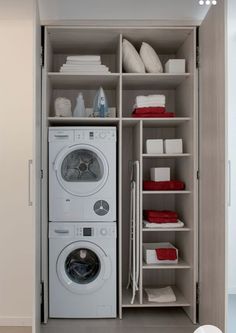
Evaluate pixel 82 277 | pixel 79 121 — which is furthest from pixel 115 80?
pixel 82 277

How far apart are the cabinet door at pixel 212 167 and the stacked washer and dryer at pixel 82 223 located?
72 centimetres

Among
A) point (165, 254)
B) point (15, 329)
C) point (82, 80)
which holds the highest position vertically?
point (82, 80)

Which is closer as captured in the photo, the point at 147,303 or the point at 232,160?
the point at 147,303

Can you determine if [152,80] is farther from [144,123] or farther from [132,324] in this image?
[132,324]

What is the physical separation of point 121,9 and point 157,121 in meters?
0.94

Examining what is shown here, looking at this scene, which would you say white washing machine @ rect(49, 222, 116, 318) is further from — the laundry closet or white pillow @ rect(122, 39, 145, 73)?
white pillow @ rect(122, 39, 145, 73)

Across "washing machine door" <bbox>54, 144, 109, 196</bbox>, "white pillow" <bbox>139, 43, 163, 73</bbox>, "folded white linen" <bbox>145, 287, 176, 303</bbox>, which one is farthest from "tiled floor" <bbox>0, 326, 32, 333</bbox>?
"white pillow" <bbox>139, 43, 163, 73</bbox>

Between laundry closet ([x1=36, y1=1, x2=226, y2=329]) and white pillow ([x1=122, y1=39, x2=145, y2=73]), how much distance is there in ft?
0.23

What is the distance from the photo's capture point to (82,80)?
356 cm

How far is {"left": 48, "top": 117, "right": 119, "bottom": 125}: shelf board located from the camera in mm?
3383

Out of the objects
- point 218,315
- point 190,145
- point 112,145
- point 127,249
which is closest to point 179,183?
point 190,145

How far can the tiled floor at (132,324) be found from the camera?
10.4 feet

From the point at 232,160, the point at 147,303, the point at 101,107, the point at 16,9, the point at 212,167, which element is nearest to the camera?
the point at 212,167

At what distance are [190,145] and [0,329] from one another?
7.08ft
